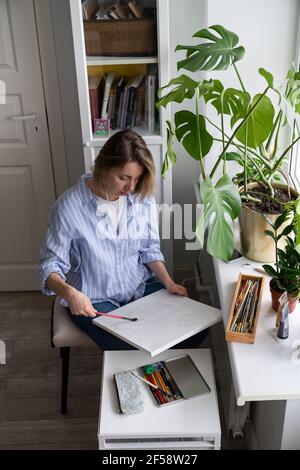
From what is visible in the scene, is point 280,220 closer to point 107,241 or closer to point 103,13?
point 107,241

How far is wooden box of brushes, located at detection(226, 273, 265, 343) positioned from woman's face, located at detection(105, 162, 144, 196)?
0.48 m

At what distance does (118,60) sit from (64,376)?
4.17 feet

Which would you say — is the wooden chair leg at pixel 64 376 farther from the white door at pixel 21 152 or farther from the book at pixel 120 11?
the book at pixel 120 11

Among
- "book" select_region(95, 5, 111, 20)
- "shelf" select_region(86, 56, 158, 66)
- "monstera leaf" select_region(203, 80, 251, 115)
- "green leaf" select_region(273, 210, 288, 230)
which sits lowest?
"green leaf" select_region(273, 210, 288, 230)

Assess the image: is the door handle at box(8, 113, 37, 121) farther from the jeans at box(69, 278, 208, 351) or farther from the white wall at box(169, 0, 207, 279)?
the jeans at box(69, 278, 208, 351)

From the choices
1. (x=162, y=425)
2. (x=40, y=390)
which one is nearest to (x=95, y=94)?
(x=40, y=390)

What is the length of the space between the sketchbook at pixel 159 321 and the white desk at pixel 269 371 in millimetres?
119

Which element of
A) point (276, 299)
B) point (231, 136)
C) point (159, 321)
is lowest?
point (159, 321)

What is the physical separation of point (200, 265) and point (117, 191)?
A: 993 millimetres

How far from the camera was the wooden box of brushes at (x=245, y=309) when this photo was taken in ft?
4.75

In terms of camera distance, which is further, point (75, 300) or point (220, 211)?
point (75, 300)

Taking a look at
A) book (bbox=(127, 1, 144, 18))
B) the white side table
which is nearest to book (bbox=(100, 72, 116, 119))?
book (bbox=(127, 1, 144, 18))

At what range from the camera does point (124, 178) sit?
1.77 m

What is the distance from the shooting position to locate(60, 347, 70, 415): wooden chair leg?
198cm
